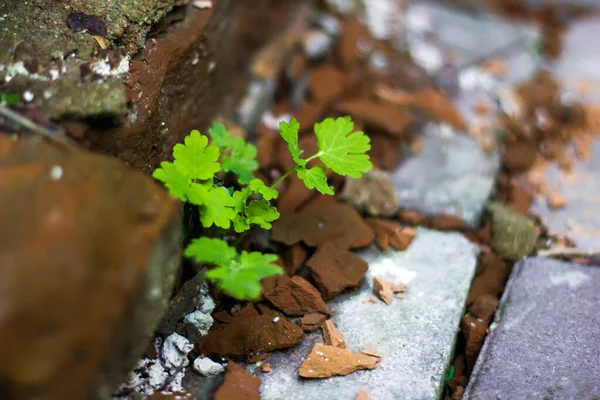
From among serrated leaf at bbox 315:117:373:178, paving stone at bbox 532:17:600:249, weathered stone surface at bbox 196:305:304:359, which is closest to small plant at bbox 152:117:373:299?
serrated leaf at bbox 315:117:373:178

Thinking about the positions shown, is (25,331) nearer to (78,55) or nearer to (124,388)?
(124,388)

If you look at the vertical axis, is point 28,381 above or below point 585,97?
above

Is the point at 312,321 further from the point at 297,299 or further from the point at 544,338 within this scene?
the point at 544,338

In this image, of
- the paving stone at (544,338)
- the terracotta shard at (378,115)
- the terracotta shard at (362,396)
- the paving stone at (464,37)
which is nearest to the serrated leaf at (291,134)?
the terracotta shard at (362,396)

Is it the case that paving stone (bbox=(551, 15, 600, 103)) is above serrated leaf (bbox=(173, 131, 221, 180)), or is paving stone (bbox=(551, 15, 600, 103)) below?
below

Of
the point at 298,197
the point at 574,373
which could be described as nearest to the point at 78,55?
the point at 298,197

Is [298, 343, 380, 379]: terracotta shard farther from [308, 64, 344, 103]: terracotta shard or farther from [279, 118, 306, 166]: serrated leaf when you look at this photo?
[308, 64, 344, 103]: terracotta shard

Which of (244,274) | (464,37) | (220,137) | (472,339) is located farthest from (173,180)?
(464,37)
